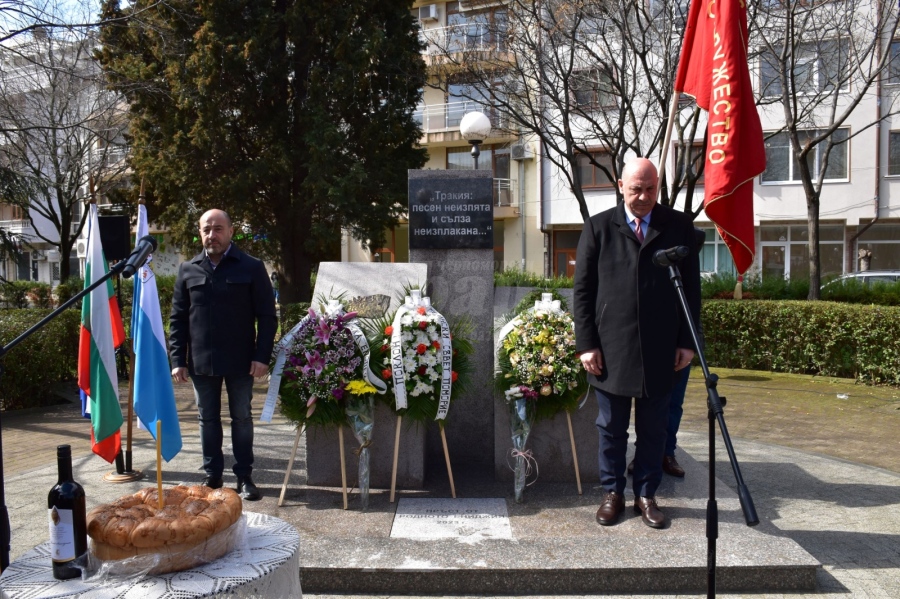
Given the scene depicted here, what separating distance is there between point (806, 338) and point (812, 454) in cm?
521

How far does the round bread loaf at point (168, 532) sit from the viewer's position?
2.58 m

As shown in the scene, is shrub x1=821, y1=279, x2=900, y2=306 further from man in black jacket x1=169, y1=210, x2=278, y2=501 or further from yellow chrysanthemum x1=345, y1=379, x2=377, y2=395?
man in black jacket x1=169, y1=210, x2=278, y2=501

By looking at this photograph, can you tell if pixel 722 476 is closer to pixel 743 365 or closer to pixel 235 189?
pixel 743 365

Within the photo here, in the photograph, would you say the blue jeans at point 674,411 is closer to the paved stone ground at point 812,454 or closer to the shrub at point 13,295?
the paved stone ground at point 812,454

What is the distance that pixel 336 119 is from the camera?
17750 mm

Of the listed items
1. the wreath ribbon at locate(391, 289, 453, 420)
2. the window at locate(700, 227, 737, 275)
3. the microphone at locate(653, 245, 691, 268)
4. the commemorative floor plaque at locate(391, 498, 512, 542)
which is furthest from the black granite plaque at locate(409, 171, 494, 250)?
the window at locate(700, 227, 737, 275)

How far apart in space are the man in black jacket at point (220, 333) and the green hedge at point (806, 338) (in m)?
9.18

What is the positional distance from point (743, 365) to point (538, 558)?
381 inches

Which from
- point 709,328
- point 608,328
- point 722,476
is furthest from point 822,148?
point 608,328

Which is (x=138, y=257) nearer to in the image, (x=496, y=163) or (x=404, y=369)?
(x=404, y=369)

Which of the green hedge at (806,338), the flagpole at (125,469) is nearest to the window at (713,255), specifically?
the green hedge at (806,338)

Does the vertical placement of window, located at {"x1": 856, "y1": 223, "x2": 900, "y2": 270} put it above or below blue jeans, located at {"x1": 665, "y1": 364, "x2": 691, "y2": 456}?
above

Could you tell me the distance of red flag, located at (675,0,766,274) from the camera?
16.4 ft

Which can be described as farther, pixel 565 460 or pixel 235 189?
pixel 235 189
